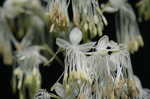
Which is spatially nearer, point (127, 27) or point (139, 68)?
point (127, 27)

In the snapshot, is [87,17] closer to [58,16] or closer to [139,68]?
[58,16]

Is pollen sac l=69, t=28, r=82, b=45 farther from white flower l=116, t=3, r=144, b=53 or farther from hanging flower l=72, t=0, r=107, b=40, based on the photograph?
white flower l=116, t=3, r=144, b=53

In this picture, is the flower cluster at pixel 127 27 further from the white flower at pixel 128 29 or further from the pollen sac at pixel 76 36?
the pollen sac at pixel 76 36

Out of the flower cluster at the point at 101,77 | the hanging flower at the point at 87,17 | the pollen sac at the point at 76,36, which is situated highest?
the hanging flower at the point at 87,17

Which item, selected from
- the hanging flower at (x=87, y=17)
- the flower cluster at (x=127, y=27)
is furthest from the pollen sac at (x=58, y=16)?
the flower cluster at (x=127, y=27)

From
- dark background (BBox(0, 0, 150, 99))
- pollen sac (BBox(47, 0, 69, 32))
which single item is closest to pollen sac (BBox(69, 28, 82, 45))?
pollen sac (BBox(47, 0, 69, 32))

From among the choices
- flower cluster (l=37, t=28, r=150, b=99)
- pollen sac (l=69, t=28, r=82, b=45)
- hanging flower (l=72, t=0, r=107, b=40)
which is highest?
hanging flower (l=72, t=0, r=107, b=40)

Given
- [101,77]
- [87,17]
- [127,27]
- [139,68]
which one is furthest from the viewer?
[139,68]

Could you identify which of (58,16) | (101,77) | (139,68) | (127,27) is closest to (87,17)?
(58,16)

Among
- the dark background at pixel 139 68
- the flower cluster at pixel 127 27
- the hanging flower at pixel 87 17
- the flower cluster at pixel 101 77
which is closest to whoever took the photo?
the flower cluster at pixel 101 77

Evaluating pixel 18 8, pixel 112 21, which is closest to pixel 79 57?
pixel 18 8

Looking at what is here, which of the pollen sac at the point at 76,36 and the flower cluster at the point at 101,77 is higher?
the pollen sac at the point at 76,36
